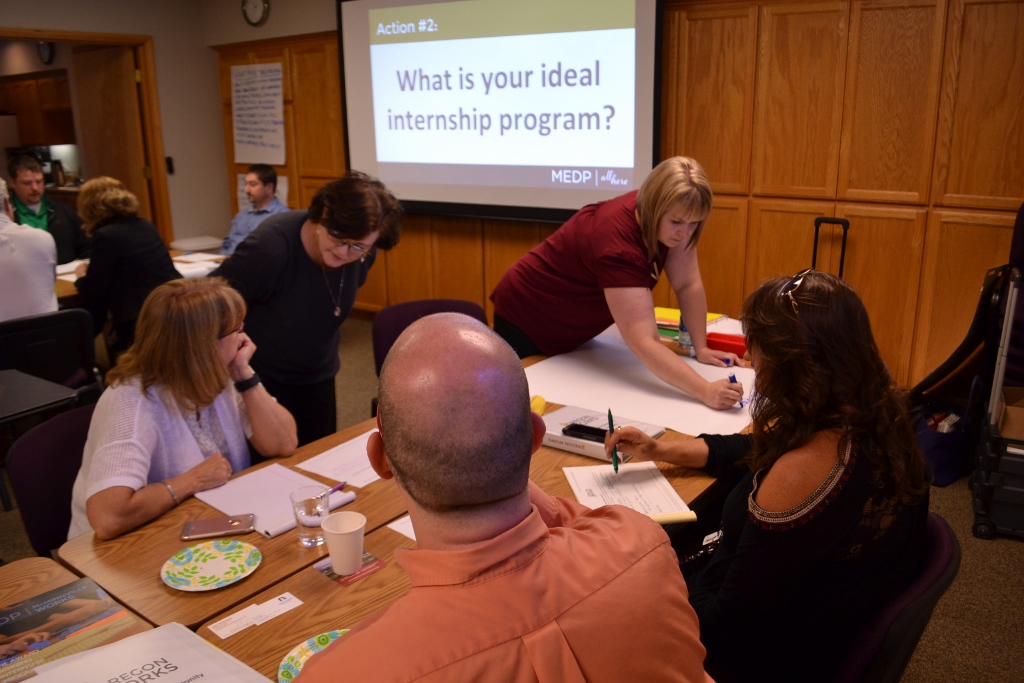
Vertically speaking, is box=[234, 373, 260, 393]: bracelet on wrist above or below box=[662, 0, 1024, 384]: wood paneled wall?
below

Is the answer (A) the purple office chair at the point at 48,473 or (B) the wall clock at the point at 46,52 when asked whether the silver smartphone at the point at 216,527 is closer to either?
(A) the purple office chair at the point at 48,473

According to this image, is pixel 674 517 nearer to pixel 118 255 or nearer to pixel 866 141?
pixel 866 141

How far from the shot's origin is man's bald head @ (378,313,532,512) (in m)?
0.82

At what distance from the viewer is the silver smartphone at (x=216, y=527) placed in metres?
1.58

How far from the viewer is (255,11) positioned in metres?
5.98

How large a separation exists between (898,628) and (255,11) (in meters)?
6.22

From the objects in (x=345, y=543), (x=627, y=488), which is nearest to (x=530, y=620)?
(x=345, y=543)

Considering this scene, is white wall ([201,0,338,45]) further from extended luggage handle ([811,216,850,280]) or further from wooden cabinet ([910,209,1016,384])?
wooden cabinet ([910,209,1016,384])

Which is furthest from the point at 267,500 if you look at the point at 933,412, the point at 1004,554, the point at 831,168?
the point at 831,168

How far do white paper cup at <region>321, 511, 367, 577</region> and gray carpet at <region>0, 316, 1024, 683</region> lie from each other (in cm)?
168

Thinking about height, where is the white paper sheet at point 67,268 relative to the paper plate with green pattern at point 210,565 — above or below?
above

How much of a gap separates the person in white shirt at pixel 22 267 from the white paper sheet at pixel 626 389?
2.36 m

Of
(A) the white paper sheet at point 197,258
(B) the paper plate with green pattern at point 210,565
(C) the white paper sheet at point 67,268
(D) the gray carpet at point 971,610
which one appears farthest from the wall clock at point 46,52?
(B) the paper plate with green pattern at point 210,565

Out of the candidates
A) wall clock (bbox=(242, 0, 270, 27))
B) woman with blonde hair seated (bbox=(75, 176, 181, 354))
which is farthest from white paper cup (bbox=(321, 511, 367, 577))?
wall clock (bbox=(242, 0, 270, 27))
